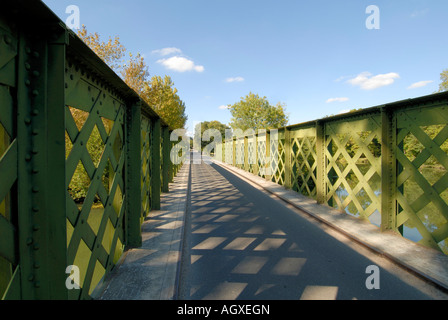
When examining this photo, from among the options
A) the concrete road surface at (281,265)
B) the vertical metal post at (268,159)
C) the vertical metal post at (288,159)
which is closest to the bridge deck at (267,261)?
the concrete road surface at (281,265)

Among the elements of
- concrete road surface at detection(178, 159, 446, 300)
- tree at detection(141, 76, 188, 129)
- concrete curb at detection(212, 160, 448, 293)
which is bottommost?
concrete road surface at detection(178, 159, 446, 300)

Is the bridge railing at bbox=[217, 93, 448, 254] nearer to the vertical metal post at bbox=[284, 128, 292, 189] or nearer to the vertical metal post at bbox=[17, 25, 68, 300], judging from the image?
the vertical metal post at bbox=[284, 128, 292, 189]

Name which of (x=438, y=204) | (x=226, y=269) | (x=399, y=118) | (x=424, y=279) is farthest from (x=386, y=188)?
(x=226, y=269)

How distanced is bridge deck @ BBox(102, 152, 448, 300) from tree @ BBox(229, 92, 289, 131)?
38.5m

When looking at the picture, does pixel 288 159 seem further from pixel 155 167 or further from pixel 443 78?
pixel 443 78

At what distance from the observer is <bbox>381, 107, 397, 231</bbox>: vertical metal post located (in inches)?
198

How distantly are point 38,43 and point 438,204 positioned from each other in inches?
211

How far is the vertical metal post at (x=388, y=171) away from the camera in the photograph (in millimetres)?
5039

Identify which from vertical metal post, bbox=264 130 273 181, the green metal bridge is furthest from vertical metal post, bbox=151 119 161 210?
vertical metal post, bbox=264 130 273 181

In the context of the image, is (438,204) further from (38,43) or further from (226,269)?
(38,43)

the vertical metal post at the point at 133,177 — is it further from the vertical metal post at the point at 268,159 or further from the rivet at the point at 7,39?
the vertical metal post at the point at 268,159

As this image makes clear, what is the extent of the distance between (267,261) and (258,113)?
136ft

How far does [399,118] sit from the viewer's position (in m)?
4.86

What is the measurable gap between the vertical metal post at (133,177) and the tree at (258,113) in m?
39.9
